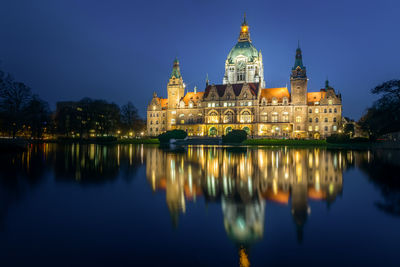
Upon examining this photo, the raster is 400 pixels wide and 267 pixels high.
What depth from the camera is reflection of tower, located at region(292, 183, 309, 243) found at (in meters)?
7.77

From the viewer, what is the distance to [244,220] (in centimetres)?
830

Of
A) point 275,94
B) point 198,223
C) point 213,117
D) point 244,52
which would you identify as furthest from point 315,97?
point 198,223

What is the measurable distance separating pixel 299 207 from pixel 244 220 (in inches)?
98.6

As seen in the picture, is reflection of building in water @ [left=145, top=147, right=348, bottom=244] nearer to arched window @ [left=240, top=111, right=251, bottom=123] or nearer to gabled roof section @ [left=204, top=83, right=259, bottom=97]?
arched window @ [left=240, top=111, right=251, bottom=123]

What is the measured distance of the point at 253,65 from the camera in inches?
4466

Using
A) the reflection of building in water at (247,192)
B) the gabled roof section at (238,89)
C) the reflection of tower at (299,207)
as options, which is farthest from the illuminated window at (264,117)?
the reflection of tower at (299,207)

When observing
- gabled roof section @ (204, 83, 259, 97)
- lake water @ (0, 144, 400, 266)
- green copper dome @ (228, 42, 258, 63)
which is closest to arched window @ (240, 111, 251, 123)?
gabled roof section @ (204, 83, 259, 97)

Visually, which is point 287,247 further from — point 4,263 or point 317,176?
point 317,176

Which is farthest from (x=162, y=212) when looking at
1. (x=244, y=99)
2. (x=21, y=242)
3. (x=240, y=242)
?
(x=244, y=99)

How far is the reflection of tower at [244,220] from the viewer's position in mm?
7094

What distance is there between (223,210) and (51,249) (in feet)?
16.6

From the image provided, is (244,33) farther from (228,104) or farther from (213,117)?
(213,117)

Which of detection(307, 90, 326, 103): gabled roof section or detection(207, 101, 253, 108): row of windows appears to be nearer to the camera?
detection(307, 90, 326, 103): gabled roof section

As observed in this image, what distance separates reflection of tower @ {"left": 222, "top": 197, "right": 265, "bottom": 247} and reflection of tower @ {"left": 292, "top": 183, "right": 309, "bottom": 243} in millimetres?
961
